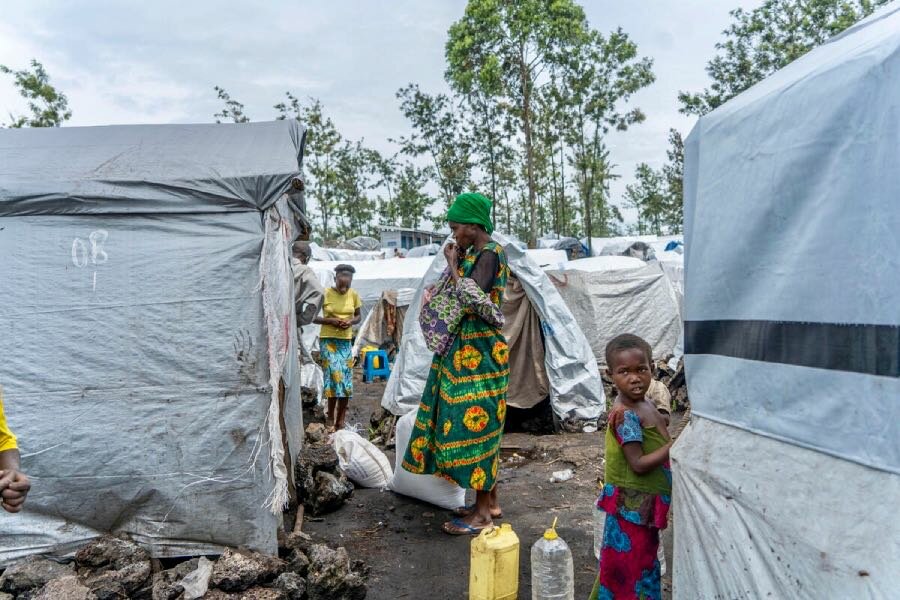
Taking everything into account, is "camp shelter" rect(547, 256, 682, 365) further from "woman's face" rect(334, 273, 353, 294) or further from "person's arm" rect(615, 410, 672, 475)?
"person's arm" rect(615, 410, 672, 475)

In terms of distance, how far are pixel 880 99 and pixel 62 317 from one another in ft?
10.7

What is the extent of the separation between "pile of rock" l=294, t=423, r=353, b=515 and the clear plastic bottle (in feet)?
5.94

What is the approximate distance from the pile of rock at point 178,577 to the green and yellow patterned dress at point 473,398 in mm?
856

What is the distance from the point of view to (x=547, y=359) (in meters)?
7.15

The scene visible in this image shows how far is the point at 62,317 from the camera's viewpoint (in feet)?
10.3

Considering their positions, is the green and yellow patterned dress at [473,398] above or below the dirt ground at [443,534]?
above

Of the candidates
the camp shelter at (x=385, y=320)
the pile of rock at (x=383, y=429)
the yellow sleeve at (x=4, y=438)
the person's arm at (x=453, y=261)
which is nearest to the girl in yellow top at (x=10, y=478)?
the yellow sleeve at (x=4, y=438)

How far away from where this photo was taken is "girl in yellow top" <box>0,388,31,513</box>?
6.63 ft

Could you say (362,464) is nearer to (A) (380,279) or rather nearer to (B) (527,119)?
(A) (380,279)

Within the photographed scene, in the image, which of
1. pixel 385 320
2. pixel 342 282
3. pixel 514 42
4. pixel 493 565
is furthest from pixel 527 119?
pixel 493 565

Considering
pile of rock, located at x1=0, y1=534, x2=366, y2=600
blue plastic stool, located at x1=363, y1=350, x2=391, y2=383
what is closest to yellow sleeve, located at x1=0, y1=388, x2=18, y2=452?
pile of rock, located at x1=0, y1=534, x2=366, y2=600

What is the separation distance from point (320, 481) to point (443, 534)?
0.90m

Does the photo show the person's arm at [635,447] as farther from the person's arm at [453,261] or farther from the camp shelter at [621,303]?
the camp shelter at [621,303]

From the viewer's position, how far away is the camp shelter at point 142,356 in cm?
311
